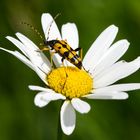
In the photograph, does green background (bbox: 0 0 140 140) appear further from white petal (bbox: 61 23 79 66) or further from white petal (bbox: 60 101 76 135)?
white petal (bbox: 60 101 76 135)

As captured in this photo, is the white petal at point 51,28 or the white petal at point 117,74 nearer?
the white petal at point 117,74

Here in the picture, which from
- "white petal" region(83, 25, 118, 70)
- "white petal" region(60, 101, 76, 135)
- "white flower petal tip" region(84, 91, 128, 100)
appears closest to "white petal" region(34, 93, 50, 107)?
"white petal" region(60, 101, 76, 135)

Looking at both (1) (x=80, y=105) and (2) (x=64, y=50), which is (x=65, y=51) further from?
(1) (x=80, y=105)

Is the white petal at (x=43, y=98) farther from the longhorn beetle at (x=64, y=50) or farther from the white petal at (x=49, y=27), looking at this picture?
the white petal at (x=49, y=27)

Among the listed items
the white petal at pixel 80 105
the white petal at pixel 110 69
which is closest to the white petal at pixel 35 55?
the white petal at pixel 110 69

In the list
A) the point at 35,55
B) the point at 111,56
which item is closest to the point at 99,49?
the point at 111,56

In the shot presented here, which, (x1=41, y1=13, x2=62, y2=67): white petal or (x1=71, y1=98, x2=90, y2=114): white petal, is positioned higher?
(x1=41, y1=13, x2=62, y2=67): white petal
